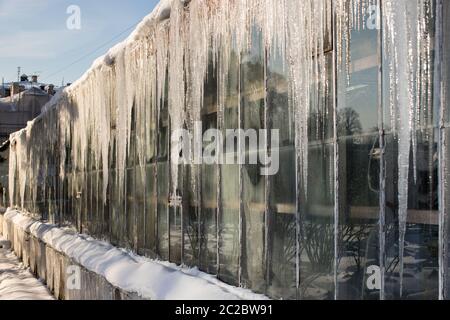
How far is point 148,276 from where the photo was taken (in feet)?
18.5

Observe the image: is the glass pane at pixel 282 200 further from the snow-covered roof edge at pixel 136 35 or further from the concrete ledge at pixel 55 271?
the snow-covered roof edge at pixel 136 35

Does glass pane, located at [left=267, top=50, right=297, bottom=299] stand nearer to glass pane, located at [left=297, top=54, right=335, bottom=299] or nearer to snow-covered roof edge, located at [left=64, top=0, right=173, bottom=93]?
glass pane, located at [left=297, top=54, right=335, bottom=299]

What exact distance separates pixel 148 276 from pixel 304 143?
8.22 ft

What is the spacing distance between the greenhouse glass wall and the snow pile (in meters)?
3.85

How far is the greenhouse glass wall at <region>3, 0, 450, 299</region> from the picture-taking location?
3158 millimetres

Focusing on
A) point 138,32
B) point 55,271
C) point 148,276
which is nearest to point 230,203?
point 148,276

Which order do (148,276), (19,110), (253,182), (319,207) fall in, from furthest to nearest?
(19,110) → (148,276) → (253,182) → (319,207)

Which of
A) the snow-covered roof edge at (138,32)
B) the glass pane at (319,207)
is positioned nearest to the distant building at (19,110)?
the snow-covered roof edge at (138,32)

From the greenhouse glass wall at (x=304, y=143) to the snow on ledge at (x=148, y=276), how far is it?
0.58 feet

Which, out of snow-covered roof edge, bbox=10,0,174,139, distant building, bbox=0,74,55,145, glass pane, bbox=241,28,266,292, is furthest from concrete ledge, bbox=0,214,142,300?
distant building, bbox=0,74,55,145

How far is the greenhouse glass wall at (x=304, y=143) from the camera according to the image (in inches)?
124

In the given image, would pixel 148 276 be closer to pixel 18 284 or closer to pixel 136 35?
pixel 136 35
